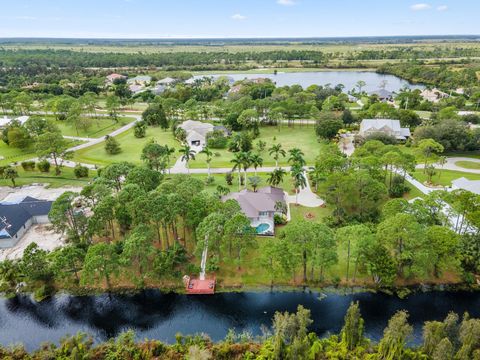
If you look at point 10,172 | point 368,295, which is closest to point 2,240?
point 10,172

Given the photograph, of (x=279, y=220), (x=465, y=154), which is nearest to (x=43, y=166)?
(x=279, y=220)

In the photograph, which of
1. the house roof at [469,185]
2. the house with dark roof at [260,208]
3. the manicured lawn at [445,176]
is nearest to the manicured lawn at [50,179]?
the house with dark roof at [260,208]

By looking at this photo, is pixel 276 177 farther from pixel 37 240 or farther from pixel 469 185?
pixel 37 240

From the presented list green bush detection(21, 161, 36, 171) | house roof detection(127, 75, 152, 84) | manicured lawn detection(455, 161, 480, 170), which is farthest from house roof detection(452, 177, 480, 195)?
house roof detection(127, 75, 152, 84)

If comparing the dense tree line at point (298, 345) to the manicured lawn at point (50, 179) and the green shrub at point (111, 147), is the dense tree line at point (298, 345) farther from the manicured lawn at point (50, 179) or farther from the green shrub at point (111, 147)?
the green shrub at point (111, 147)

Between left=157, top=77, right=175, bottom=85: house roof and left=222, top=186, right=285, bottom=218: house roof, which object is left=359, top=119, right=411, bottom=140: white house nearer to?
left=222, top=186, right=285, bottom=218: house roof

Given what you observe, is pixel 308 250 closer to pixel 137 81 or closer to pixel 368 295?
pixel 368 295

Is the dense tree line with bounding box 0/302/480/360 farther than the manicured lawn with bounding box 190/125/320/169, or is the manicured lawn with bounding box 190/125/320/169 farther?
the manicured lawn with bounding box 190/125/320/169

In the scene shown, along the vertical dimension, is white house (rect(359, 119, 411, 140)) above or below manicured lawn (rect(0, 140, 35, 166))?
above
